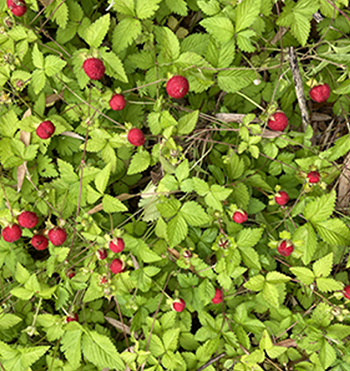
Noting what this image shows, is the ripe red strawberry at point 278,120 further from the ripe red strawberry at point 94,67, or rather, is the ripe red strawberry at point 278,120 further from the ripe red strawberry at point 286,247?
the ripe red strawberry at point 94,67

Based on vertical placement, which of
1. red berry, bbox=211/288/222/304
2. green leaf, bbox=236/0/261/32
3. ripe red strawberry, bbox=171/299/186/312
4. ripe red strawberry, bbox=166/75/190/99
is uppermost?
green leaf, bbox=236/0/261/32

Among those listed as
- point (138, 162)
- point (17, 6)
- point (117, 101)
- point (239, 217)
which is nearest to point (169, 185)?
point (138, 162)

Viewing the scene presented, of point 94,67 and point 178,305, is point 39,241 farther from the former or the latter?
point 94,67

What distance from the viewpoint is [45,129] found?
1.79m

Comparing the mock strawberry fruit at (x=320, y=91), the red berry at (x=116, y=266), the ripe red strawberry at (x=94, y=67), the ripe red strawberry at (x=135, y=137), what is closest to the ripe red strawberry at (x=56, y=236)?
the red berry at (x=116, y=266)

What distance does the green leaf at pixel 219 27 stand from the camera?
1690 mm

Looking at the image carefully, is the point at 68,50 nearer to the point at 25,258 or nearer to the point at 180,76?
the point at 180,76

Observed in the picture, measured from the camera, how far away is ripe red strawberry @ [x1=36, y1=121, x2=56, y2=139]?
5.89ft

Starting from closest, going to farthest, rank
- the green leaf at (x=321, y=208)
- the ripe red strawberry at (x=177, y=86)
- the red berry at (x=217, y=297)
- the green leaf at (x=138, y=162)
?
the ripe red strawberry at (x=177, y=86), the green leaf at (x=321, y=208), the green leaf at (x=138, y=162), the red berry at (x=217, y=297)

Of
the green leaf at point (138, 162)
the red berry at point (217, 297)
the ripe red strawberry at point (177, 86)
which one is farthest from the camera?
the red berry at point (217, 297)

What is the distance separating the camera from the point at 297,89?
1.94 m

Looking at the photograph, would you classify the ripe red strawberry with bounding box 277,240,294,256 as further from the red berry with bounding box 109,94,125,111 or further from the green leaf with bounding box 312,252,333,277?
the red berry with bounding box 109,94,125,111

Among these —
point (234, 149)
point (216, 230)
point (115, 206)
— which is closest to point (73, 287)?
point (115, 206)

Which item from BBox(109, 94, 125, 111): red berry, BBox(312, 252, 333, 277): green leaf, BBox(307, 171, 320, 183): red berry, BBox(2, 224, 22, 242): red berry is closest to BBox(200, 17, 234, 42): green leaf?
BBox(109, 94, 125, 111): red berry
